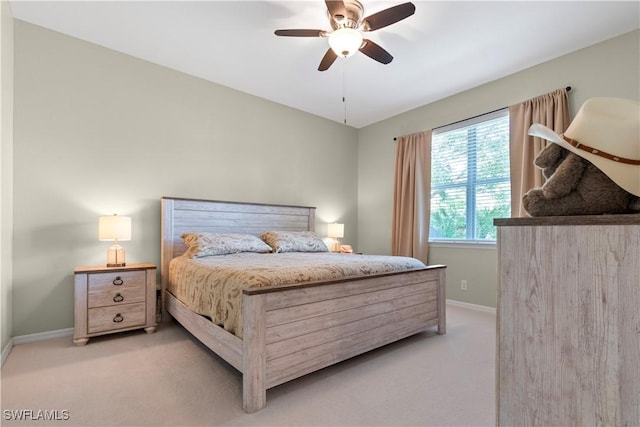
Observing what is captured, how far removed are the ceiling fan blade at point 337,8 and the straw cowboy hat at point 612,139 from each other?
5.78 feet

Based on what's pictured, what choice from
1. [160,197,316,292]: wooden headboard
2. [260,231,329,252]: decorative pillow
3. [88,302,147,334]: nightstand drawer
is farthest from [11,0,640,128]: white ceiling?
[88,302,147,334]: nightstand drawer

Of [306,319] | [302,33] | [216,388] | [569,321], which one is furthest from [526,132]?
[216,388]

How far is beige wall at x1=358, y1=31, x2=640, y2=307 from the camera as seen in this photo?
2.73 m

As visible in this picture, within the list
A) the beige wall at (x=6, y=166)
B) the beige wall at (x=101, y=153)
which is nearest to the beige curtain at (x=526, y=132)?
the beige wall at (x=101, y=153)

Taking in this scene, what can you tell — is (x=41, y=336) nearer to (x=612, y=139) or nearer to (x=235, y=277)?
(x=235, y=277)

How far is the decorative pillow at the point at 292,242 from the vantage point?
3.52 metres

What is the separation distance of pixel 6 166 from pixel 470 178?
4.59m

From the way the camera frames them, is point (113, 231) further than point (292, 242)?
No

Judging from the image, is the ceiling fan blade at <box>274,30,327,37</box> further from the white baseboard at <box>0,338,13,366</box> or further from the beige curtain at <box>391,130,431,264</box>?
the white baseboard at <box>0,338,13,366</box>

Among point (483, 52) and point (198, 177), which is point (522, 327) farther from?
point (198, 177)

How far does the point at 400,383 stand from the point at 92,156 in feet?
10.9

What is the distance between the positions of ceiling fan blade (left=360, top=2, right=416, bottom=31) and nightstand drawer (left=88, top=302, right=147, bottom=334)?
118 inches

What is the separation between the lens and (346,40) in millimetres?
2184

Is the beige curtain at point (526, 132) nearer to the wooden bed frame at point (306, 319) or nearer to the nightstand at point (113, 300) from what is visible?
the wooden bed frame at point (306, 319)
